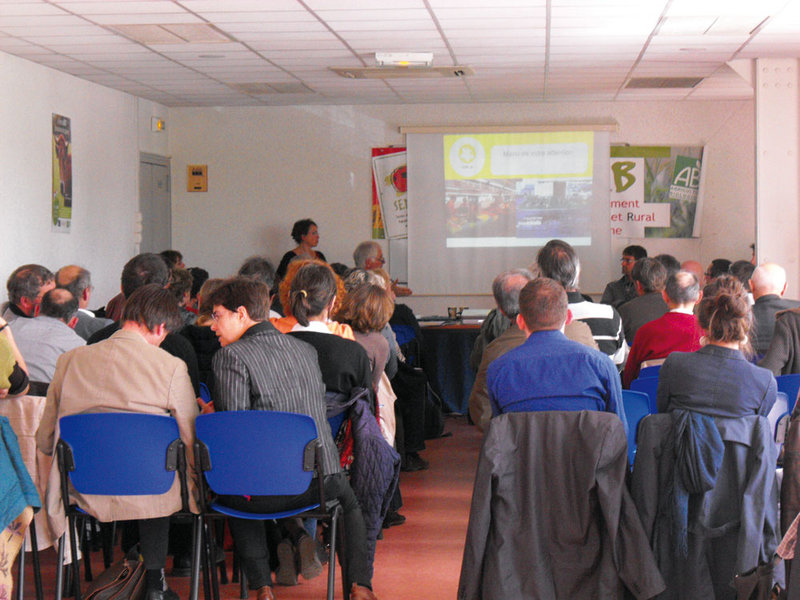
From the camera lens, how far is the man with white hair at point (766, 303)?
185 inches

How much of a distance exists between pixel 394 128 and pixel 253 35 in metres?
3.90

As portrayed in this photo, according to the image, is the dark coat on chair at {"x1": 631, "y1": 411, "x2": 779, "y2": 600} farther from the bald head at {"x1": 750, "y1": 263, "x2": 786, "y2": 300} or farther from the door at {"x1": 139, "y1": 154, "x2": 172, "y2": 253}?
the door at {"x1": 139, "y1": 154, "x2": 172, "y2": 253}

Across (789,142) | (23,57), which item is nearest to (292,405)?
(23,57)

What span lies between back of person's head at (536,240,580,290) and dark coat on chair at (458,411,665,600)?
5.29 ft

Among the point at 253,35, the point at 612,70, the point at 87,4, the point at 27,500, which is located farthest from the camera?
the point at 612,70

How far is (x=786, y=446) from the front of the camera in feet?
8.82

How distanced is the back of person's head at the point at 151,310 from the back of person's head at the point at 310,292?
0.54m

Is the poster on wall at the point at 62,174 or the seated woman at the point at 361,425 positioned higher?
the poster on wall at the point at 62,174

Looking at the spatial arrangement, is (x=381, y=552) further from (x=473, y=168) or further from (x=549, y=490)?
(x=473, y=168)

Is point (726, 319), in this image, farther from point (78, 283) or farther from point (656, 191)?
point (656, 191)

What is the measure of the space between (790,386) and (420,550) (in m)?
1.81

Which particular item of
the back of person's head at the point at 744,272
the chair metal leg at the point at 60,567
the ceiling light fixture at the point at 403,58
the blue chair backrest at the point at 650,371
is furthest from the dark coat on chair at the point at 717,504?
the ceiling light fixture at the point at 403,58

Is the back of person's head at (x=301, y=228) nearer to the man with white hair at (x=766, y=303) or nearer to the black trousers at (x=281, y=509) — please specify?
the man with white hair at (x=766, y=303)

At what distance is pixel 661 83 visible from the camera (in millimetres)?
9016
